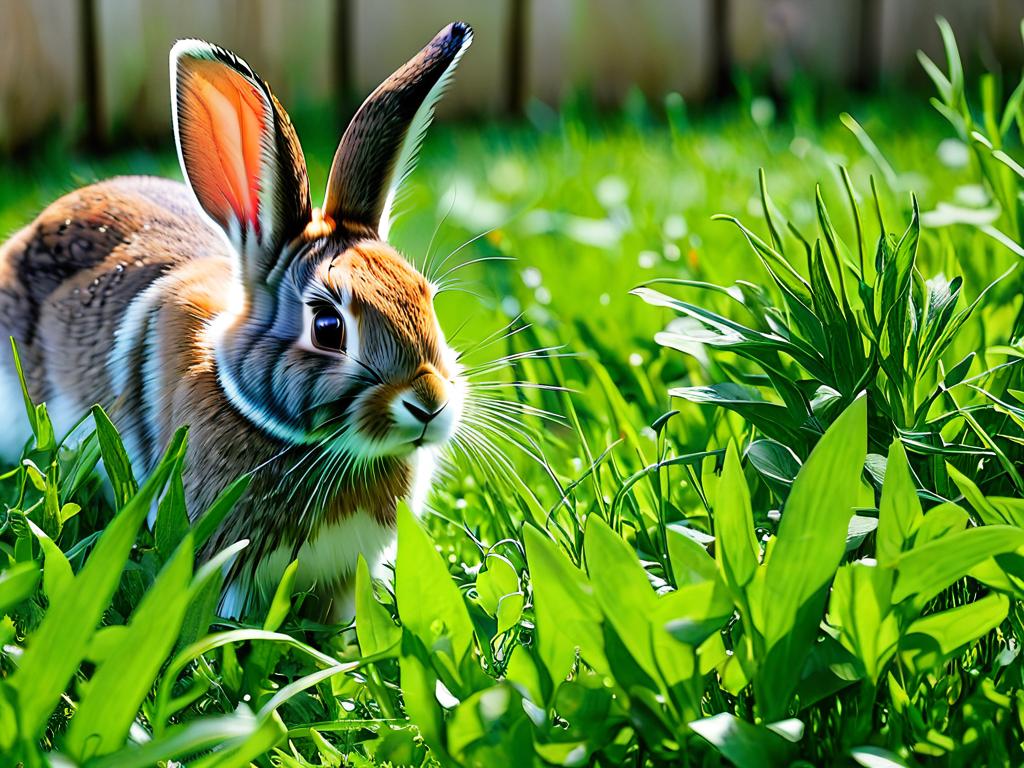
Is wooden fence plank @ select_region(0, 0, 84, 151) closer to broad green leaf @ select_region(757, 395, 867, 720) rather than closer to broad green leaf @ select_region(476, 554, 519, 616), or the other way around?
broad green leaf @ select_region(476, 554, 519, 616)

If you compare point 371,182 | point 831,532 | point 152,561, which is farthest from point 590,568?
point 371,182

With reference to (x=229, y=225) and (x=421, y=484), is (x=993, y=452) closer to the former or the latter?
(x=421, y=484)

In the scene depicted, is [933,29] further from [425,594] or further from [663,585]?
[425,594]

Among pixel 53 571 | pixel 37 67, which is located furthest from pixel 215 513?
pixel 37 67

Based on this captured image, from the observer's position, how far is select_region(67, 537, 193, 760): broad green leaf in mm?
1075

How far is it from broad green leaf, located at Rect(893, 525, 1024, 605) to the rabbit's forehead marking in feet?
2.24

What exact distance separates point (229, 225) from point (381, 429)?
400 mm

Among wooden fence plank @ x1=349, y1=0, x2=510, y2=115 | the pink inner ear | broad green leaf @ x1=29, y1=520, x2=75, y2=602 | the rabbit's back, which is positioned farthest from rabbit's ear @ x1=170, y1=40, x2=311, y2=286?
wooden fence plank @ x1=349, y1=0, x2=510, y2=115

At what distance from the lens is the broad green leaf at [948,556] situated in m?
1.17

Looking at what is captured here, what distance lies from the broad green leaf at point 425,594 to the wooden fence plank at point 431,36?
12.1 feet

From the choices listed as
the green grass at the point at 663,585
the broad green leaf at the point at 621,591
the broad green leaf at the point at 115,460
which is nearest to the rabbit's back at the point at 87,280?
the green grass at the point at 663,585

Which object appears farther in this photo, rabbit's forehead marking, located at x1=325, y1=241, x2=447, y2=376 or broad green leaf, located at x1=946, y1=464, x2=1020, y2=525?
rabbit's forehead marking, located at x1=325, y1=241, x2=447, y2=376

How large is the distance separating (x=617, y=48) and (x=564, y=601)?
421 cm

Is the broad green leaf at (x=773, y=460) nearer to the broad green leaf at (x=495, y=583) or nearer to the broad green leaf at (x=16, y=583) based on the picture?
the broad green leaf at (x=495, y=583)
